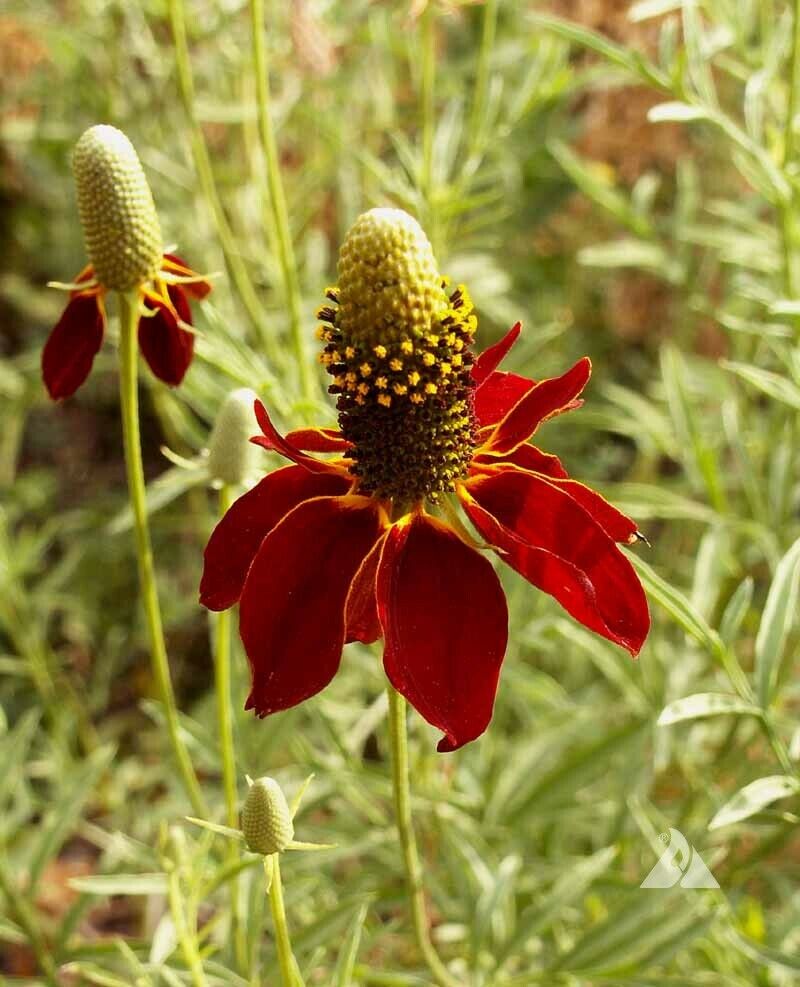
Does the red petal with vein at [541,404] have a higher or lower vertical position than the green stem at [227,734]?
higher

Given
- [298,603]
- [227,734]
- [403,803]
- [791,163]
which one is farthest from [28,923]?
[791,163]

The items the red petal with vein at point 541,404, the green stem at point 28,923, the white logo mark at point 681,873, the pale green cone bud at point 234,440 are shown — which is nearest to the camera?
the red petal with vein at point 541,404

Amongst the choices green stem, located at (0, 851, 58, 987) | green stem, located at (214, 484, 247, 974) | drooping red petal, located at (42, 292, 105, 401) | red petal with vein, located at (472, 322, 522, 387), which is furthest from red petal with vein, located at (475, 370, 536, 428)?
green stem, located at (0, 851, 58, 987)

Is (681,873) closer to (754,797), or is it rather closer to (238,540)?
(754,797)

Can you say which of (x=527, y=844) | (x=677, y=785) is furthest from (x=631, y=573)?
(x=677, y=785)

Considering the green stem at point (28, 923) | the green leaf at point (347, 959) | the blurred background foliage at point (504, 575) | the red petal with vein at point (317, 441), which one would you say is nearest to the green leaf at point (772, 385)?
the blurred background foliage at point (504, 575)

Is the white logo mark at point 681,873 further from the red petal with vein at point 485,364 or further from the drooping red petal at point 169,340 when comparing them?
the drooping red petal at point 169,340

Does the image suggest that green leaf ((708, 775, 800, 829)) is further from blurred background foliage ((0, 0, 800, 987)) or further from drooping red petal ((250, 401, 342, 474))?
drooping red petal ((250, 401, 342, 474))
